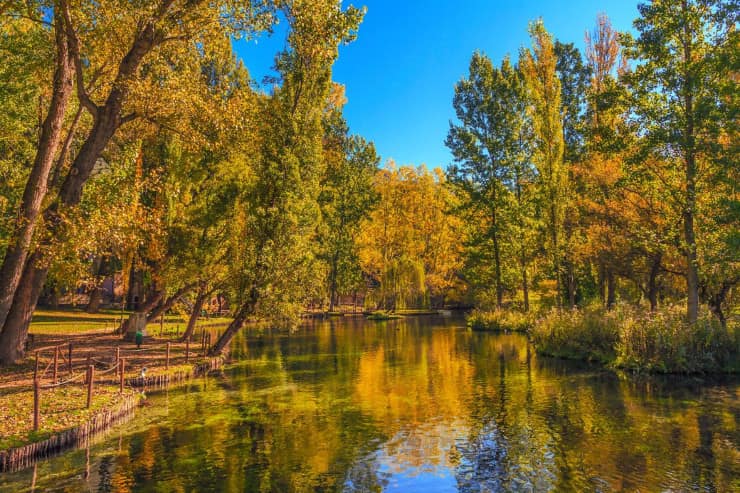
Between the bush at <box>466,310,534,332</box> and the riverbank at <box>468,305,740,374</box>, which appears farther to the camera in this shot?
the bush at <box>466,310,534,332</box>

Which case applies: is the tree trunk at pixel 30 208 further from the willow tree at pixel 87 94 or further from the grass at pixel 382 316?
the grass at pixel 382 316

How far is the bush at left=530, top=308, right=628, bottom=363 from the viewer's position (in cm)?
2559

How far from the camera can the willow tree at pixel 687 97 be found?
22.5 m

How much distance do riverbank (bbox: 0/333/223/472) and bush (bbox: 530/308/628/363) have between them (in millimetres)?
18696

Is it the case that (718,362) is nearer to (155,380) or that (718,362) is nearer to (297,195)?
(297,195)

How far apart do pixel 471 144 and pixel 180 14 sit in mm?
35836

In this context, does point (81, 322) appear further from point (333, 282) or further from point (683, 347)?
point (683, 347)

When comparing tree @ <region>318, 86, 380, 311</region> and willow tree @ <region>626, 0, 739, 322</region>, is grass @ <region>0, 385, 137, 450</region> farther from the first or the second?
tree @ <region>318, 86, 380, 311</region>

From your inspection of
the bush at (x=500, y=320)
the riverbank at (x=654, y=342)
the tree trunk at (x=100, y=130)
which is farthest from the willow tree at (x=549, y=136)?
the tree trunk at (x=100, y=130)

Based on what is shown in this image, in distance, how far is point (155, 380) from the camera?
21.6 meters

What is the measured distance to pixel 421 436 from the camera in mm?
14109

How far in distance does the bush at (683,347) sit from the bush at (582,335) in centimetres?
149

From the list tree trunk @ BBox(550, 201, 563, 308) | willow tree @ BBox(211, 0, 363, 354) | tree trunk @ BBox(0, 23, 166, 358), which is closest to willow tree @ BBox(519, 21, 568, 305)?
tree trunk @ BBox(550, 201, 563, 308)

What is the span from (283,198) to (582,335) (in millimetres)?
17381
